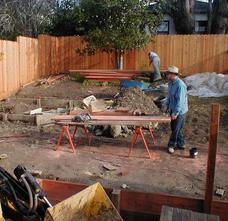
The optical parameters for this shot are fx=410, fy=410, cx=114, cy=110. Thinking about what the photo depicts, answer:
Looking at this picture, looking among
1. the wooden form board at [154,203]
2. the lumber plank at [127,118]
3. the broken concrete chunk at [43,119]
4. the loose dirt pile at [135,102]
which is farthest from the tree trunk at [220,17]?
the wooden form board at [154,203]

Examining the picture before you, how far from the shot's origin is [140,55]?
65.5 feet

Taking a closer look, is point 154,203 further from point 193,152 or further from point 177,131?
point 177,131

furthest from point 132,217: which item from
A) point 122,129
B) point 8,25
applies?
point 8,25

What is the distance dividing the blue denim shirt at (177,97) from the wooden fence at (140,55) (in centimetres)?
1054

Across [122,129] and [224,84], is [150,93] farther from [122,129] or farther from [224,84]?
[122,129]

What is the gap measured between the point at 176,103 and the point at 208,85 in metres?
7.79

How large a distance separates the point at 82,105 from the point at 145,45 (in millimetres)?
7694

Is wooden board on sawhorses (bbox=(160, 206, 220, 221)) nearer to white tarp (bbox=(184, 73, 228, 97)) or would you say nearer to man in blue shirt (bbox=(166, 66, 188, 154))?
man in blue shirt (bbox=(166, 66, 188, 154))

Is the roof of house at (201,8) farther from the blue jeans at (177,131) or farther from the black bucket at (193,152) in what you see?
the black bucket at (193,152)

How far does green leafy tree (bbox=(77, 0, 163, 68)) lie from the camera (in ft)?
58.9

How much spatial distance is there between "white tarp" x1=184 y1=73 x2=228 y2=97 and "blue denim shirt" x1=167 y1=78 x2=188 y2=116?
20.6 ft

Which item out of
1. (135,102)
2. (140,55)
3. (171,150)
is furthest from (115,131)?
(140,55)

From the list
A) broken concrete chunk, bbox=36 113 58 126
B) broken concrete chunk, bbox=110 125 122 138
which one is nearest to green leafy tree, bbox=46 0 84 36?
broken concrete chunk, bbox=36 113 58 126

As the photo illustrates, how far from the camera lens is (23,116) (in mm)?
11281
